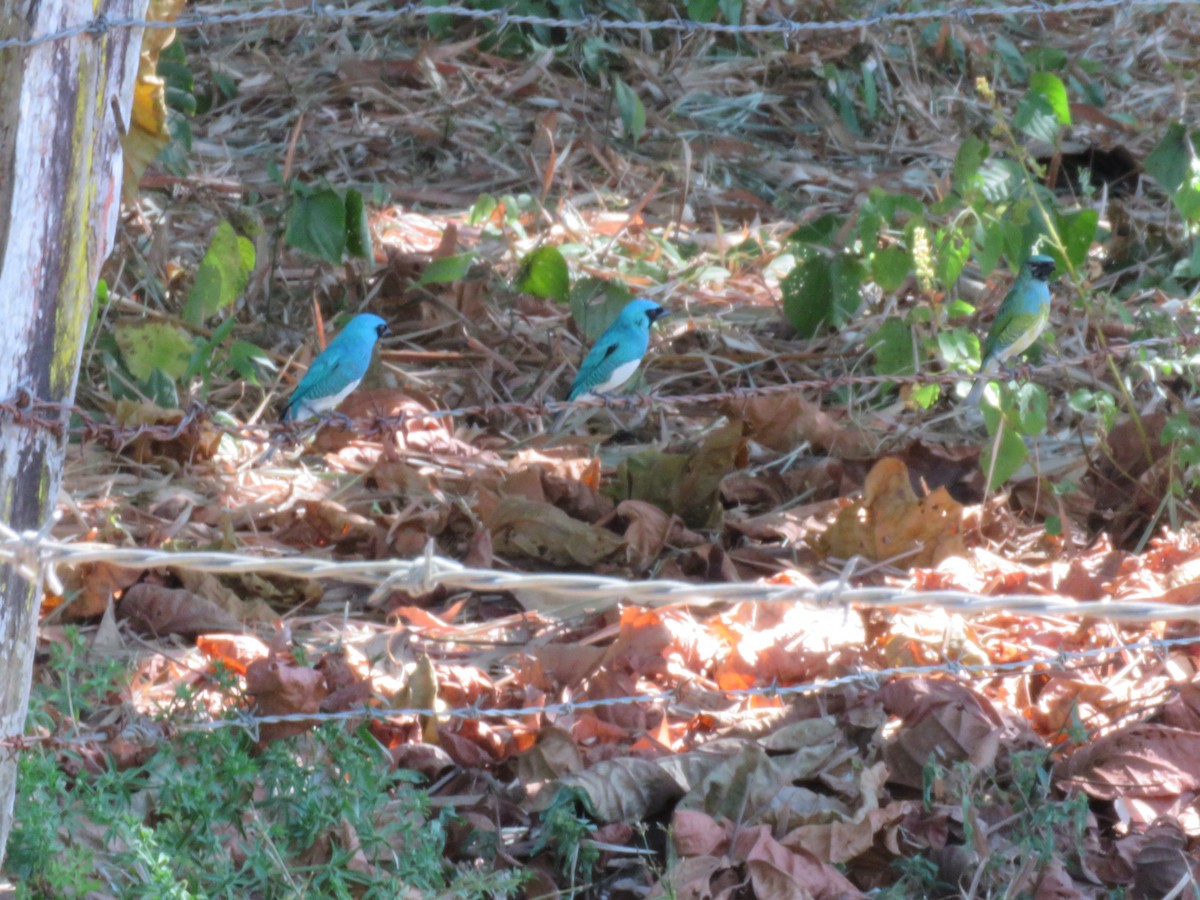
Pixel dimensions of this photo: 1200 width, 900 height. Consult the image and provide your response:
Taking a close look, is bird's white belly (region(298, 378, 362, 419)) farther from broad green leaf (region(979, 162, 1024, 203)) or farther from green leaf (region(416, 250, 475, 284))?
broad green leaf (region(979, 162, 1024, 203))

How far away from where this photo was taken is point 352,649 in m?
3.59

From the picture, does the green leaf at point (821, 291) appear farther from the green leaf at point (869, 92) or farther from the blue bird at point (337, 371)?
the green leaf at point (869, 92)

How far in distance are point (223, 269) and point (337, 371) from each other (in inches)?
21.4

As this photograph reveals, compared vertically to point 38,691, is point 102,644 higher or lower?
lower

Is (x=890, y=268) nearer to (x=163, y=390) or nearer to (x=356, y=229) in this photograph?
(x=356, y=229)

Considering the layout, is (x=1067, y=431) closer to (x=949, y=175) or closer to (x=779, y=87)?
(x=949, y=175)

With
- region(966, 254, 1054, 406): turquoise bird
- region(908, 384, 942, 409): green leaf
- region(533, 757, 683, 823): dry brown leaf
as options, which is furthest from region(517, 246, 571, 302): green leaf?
region(533, 757, 683, 823): dry brown leaf

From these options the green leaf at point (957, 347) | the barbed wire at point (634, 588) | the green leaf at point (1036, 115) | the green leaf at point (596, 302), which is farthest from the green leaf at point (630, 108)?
the barbed wire at point (634, 588)

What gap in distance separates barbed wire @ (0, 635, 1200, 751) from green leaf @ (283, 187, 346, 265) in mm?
2435

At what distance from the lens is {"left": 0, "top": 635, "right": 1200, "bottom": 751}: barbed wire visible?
8.89 ft

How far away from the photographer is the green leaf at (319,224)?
5195 mm

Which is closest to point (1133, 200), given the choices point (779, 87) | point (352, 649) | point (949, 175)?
point (949, 175)

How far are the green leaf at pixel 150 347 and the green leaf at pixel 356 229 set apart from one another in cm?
78

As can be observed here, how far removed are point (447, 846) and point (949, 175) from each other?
4.85 m
